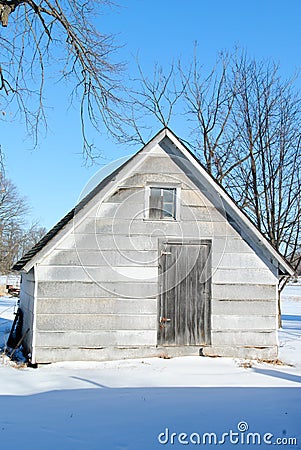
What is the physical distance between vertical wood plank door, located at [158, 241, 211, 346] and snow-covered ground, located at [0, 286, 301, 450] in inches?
23.5

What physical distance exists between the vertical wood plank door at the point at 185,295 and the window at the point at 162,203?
2.36 ft

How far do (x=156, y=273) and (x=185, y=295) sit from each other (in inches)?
34.5

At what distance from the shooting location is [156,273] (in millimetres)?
11164

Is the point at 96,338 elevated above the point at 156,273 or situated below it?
below

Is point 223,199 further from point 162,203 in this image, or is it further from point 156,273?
point 156,273

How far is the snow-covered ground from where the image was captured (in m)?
5.89

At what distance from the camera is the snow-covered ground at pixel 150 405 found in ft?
19.3

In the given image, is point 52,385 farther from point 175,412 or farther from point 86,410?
point 175,412

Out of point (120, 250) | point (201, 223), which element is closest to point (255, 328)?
point (201, 223)

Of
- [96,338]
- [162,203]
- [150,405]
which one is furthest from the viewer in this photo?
[162,203]

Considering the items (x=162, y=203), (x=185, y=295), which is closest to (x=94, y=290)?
(x=185, y=295)

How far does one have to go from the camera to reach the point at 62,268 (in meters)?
10.8

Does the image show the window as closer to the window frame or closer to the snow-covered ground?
the window frame

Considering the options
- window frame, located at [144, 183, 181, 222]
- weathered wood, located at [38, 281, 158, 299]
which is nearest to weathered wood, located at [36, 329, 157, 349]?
weathered wood, located at [38, 281, 158, 299]
